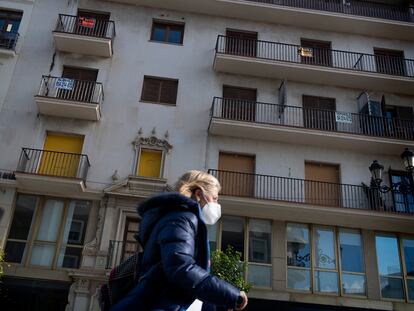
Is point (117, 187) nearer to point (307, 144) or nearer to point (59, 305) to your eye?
point (59, 305)

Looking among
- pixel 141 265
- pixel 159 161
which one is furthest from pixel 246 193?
pixel 141 265

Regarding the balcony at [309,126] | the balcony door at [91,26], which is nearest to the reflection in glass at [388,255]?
the balcony at [309,126]

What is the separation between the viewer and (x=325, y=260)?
15.7m

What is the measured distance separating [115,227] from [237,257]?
4.45m

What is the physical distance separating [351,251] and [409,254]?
227 centimetres

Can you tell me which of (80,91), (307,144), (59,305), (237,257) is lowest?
(59,305)

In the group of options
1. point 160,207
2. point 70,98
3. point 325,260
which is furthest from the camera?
point 70,98

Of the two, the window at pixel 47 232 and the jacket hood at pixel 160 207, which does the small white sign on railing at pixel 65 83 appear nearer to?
the window at pixel 47 232

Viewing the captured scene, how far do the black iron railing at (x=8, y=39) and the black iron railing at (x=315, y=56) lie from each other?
27.6 ft

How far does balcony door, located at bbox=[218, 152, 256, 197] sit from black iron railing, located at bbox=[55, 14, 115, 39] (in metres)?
7.07

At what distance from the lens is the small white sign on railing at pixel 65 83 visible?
1675 centimetres

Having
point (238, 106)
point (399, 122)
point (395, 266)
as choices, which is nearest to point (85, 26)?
point (238, 106)

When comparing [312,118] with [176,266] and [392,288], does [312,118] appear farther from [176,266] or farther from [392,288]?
[176,266]

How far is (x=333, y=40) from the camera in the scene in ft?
64.7
